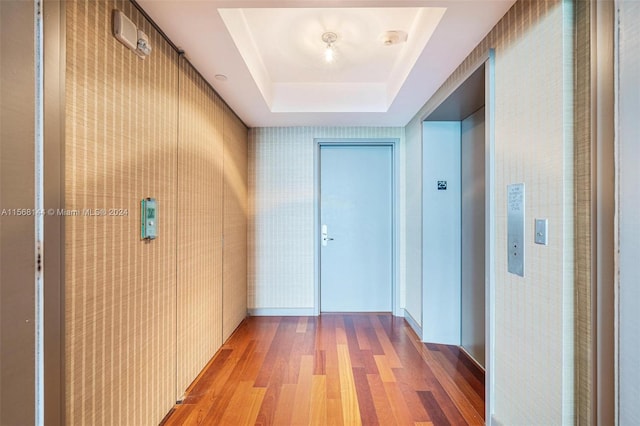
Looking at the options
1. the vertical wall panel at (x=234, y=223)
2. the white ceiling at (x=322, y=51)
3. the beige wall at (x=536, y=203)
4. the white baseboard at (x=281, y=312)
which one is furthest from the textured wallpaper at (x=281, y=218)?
the beige wall at (x=536, y=203)

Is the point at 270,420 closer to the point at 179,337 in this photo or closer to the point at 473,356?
the point at 179,337

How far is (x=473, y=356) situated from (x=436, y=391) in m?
0.72

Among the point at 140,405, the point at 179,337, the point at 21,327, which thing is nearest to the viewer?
the point at 21,327

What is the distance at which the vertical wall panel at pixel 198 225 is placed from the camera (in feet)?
6.48

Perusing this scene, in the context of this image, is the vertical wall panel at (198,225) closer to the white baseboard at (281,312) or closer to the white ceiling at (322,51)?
the white ceiling at (322,51)

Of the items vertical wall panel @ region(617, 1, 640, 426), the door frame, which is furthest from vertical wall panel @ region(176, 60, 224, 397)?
vertical wall panel @ region(617, 1, 640, 426)

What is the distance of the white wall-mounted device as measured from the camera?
1.32 metres

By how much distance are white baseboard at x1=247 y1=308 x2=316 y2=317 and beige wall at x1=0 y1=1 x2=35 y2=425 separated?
2.65m

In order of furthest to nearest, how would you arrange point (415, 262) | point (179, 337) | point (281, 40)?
point (415, 262) < point (281, 40) < point (179, 337)

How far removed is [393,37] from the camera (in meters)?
2.07

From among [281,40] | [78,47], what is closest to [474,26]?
[281,40]

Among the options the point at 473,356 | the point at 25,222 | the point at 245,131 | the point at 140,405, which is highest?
the point at 245,131

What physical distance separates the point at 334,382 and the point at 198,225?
5.15ft

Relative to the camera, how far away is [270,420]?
1767 millimetres
